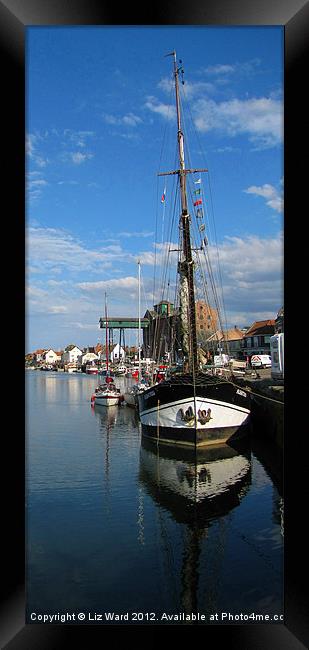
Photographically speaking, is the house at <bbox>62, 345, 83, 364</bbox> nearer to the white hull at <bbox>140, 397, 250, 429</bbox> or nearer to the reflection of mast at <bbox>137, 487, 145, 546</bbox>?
the white hull at <bbox>140, 397, 250, 429</bbox>

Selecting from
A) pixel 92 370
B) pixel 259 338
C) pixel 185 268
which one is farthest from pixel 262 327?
pixel 92 370

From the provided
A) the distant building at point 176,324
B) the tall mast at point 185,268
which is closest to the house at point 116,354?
the distant building at point 176,324

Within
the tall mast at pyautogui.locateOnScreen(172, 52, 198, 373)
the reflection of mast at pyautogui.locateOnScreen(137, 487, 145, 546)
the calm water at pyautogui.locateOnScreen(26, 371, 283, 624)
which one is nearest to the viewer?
the calm water at pyautogui.locateOnScreen(26, 371, 283, 624)

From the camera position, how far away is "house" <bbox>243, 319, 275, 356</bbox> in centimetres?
5663

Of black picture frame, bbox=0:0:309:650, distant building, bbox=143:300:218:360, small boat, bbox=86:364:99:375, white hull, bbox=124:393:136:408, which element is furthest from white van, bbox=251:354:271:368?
small boat, bbox=86:364:99:375

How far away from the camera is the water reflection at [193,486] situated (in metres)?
9.06

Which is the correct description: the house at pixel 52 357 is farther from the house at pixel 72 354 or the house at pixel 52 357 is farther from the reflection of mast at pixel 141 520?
the reflection of mast at pixel 141 520

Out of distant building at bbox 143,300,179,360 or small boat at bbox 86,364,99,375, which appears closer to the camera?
distant building at bbox 143,300,179,360

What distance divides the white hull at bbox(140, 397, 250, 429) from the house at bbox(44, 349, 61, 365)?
380ft
